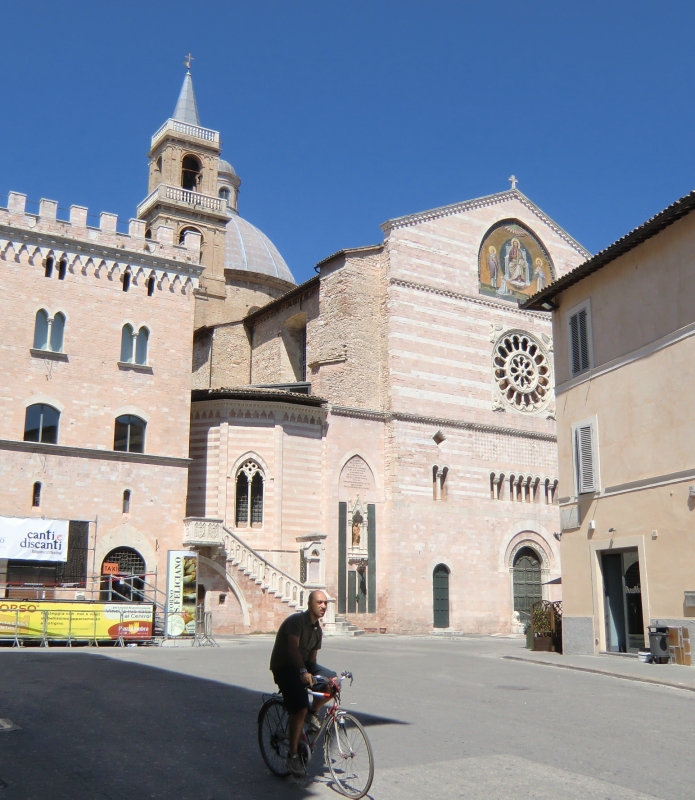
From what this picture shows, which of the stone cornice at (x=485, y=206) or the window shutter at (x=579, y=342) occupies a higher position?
the stone cornice at (x=485, y=206)

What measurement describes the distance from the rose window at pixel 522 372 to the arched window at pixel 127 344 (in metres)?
15.2

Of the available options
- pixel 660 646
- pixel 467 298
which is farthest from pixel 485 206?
pixel 660 646

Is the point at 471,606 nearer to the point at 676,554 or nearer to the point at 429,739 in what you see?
the point at 676,554

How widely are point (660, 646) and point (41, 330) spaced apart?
2062 centimetres

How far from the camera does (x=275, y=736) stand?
7.56 meters

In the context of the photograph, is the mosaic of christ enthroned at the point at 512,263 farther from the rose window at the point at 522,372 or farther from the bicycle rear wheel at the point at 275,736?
the bicycle rear wheel at the point at 275,736

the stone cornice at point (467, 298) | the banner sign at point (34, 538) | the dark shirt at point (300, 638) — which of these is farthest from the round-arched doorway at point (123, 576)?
the dark shirt at point (300, 638)

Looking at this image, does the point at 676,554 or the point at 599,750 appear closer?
the point at 599,750

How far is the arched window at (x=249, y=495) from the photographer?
31.0 meters

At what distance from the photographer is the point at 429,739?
8.97 metres

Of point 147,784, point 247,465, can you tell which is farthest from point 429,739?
point 247,465

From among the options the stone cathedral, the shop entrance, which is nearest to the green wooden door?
the stone cathedral

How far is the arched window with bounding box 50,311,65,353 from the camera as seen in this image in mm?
28469

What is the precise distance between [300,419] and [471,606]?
9.85 metres
